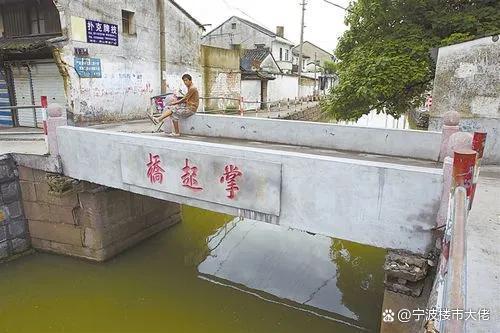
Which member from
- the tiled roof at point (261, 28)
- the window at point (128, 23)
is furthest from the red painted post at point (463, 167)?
the tiled roof at point (261, 28)

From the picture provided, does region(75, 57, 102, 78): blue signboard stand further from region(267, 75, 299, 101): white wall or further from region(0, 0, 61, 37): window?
region(267, 75, 299, 101): white wall

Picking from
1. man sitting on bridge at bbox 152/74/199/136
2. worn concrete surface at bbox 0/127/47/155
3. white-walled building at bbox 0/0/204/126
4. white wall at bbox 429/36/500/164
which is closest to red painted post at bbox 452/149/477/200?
white wall at bbox 429/36/500/164

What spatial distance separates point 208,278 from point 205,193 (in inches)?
120

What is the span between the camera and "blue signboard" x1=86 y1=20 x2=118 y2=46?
40.9 ft

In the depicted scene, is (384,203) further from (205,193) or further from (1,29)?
(1,29)

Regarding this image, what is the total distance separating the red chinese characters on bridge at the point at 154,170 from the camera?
5633 millimetres

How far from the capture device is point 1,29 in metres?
13.6

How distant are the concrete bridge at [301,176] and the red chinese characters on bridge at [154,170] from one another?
2cm

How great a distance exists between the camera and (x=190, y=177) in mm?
5371

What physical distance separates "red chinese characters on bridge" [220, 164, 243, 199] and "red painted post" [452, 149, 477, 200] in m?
2.84

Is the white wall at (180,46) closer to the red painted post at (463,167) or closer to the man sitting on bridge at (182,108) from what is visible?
the man sitting on bridge at (182,108)

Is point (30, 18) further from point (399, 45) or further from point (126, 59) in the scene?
point (399, 45)

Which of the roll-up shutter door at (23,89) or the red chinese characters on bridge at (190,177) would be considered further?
the roll-up shutter door at (23,89)

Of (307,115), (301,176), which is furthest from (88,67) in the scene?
(307,115)
